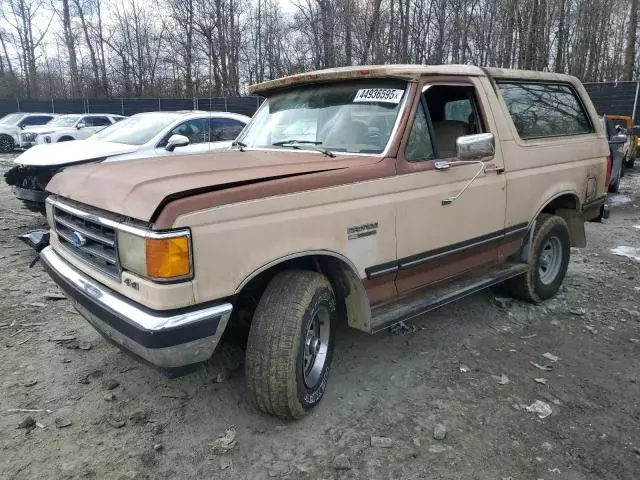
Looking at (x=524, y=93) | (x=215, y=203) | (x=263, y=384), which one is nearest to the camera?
(x=215, y=203)

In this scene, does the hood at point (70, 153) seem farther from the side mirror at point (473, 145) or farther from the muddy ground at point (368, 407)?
the side mirror at point (473, 145)

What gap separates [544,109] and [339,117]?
91.4 inches

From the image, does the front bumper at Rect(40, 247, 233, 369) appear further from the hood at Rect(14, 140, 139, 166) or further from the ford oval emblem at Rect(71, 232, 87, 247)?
the hood at Rect(14, 140, 139, 166)

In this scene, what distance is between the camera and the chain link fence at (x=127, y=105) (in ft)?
85.3

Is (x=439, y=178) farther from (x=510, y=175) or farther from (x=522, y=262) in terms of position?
(x=522, y=262)

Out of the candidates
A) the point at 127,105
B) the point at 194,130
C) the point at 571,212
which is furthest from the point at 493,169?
the point at 127,105

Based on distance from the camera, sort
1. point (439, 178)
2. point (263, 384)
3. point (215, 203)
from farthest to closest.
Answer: point (439, 178) < point (263, 384) < point (215, 203)

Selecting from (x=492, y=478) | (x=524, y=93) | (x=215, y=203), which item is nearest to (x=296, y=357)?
(x=215, y=203)

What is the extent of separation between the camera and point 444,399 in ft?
11.1

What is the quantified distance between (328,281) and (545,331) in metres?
2.36

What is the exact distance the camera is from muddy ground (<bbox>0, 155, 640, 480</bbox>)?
2.76m

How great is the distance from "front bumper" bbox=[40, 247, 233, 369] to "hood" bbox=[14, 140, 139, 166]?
4890 millimetres

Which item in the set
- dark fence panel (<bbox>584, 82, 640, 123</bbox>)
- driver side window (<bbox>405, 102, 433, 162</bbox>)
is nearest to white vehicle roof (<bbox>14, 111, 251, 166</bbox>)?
driver side window (<bbox>405, 102, 433, 162</bbox>)

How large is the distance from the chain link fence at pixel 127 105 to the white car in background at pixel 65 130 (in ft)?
21.8
